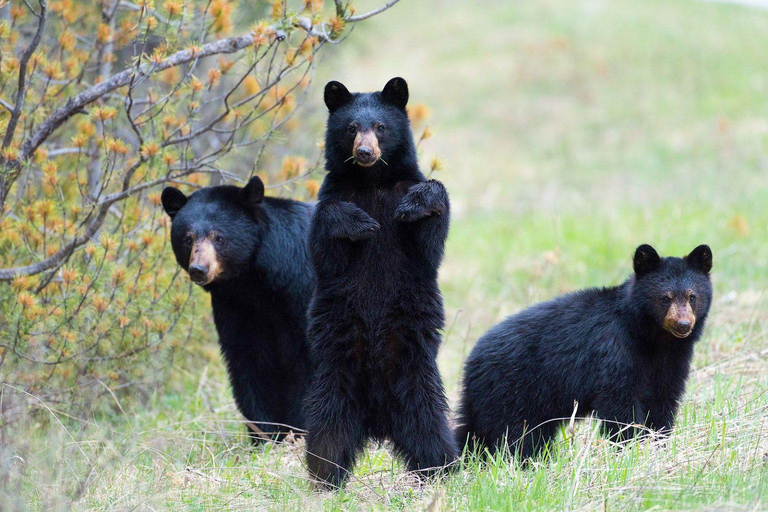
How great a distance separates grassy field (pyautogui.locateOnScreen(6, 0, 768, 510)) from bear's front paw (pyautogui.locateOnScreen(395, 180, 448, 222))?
49.7 inches

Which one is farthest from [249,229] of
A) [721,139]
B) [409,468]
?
[721,139]

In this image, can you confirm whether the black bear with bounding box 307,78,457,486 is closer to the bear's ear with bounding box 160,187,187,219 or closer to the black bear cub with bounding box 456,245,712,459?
the black bear cub with bounding box 456,245,712,459

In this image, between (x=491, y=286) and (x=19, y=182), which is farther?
(x=491, y=286)

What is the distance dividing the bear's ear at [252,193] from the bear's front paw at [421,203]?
1624 mm

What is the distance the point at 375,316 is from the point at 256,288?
151 cm

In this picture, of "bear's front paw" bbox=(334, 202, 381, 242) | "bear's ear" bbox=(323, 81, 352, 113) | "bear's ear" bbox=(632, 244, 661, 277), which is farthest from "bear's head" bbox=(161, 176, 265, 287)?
"bear's ear" bbox=(632, 244, 661, 277)

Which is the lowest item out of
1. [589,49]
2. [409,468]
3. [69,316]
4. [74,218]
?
[409,468]

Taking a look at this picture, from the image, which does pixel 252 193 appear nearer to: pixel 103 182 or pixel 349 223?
pixel 103 182

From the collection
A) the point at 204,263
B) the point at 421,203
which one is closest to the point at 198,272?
the point at 204,263

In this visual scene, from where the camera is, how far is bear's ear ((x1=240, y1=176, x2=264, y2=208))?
560cm

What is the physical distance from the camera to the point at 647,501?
12.1ft

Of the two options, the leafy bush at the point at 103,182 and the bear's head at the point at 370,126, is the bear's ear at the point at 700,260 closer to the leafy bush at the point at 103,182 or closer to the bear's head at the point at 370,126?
the bear's head at the point at 370,126

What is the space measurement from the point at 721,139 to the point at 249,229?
1486cm

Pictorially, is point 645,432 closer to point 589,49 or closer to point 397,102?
point 397,102
